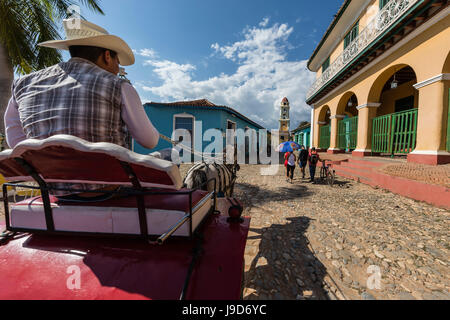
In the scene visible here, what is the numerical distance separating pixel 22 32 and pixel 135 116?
356 inches

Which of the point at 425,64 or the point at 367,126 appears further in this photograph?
the point at 367,126

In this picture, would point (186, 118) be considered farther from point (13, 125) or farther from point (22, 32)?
point (13, 125)

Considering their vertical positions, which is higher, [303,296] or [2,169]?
[2,169]

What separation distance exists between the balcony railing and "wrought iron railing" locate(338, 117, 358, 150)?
2.65m

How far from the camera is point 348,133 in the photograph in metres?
9.61

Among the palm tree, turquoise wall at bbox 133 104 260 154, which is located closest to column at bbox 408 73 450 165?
turquoise wall at bbox 133 104 260 154

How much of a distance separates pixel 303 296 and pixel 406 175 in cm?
514

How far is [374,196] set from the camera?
4.93 meters

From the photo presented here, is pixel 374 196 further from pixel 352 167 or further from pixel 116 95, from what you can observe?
pixel 116 95

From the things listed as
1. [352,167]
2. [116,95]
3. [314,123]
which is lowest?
Answer: [352,167]

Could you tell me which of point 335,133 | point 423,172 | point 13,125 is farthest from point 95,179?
point 335,133

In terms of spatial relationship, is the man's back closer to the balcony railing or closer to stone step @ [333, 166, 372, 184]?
stone step @ [333, 166, 372, 184]
